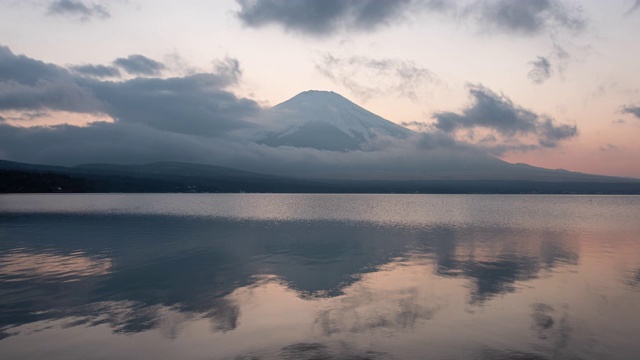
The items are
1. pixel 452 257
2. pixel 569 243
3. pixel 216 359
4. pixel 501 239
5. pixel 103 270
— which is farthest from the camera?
pixel 501 239

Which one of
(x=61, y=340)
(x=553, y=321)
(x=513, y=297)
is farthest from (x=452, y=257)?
(x=61, y=340)

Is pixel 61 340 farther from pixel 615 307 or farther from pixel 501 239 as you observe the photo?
pixel 501 239

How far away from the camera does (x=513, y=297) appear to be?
21.7 metres

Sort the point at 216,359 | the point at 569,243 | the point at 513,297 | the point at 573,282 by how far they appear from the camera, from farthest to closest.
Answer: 1. the point at 569,243
2. the point at 573,282
3. the point at 513,297
4. the point at 216,359

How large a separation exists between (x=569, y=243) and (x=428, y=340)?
33.7 m

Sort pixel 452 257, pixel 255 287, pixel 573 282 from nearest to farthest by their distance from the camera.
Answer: pixel 255 287 < pixel 573 282 < pixel 452 257

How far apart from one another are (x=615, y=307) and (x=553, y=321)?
434 centimetres

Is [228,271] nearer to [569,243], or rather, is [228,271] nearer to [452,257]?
[452,257]

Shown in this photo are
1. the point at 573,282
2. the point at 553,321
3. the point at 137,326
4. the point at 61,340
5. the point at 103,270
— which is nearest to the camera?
the point at 61,340

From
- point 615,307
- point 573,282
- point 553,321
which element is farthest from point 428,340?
point 573,282

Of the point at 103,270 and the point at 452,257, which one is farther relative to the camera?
the point at 452,257

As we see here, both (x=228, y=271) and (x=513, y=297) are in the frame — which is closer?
(x=513, y=297)

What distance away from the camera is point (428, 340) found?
15727mm

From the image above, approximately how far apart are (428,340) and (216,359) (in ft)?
22.9
